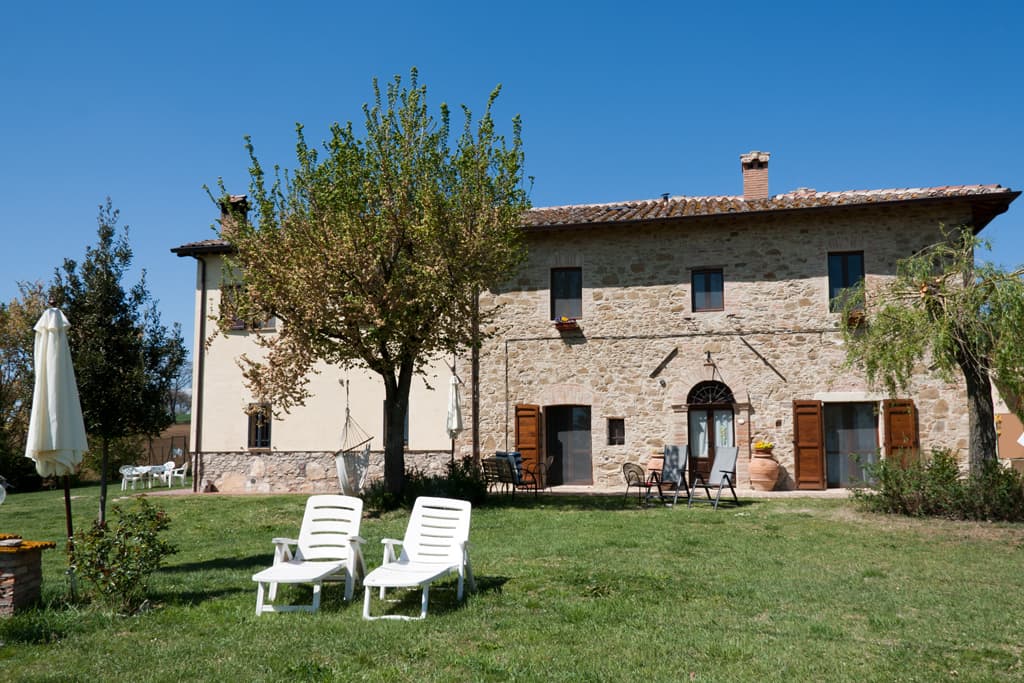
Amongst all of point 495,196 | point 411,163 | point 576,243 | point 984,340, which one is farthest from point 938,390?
point 411,163

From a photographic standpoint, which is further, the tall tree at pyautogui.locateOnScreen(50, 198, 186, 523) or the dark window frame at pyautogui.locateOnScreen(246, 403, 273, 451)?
the dark window frame at pyautogui.locateOnScreen(246, 403, 273, 451)

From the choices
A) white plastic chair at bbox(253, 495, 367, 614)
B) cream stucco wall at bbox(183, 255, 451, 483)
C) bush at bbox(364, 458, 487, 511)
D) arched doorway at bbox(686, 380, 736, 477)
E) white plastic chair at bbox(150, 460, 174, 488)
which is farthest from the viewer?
white plastic chair at bbox(150, 460, 174, 488)

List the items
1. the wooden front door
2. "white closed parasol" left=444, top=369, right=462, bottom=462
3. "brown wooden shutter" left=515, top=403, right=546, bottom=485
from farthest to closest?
the wooden front door < "brown wooden shutter" left=515, top=403, right=546, bottom=485 < "white closed parasol" left=444, top=369, right=462, bottom=462

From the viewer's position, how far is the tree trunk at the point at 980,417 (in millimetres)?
10352

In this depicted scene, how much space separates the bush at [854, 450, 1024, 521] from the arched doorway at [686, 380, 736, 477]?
4.64 m

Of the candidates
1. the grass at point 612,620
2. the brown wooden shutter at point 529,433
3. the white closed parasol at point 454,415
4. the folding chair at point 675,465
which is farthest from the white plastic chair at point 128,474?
the folding chair at point 675,465

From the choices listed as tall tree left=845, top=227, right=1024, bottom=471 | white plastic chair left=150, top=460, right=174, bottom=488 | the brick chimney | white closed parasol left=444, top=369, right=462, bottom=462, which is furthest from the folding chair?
white plastic chair left=150, top=460, right=174, bottom=488

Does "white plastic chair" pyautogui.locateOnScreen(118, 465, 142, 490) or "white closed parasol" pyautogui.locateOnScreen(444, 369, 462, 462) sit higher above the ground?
"white closed parasol" pyautogui.locateOnScreen(444, 369, 462, 462)

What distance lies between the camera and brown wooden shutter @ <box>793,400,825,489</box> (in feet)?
48.6

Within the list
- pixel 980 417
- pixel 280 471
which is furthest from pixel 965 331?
pixel 280 471

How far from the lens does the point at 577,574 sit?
266 inches

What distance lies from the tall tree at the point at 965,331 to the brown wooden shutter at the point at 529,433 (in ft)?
21.3

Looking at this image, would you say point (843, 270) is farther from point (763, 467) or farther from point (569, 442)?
point (569, 442)

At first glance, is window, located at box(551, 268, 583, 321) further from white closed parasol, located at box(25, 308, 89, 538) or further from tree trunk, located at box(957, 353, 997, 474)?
white closed parasol, located at box(25, 308, 89, 538)
